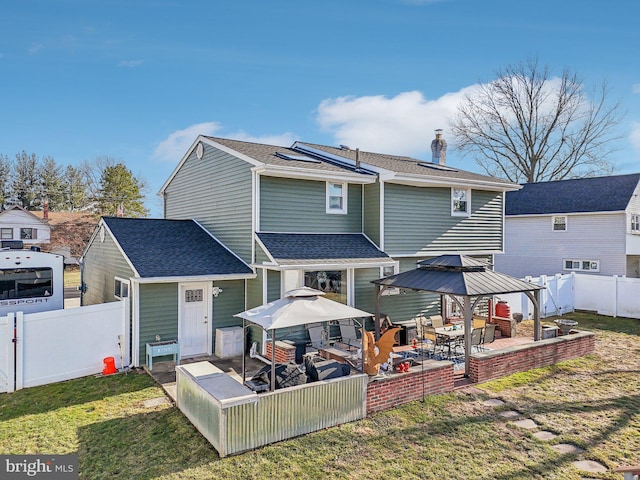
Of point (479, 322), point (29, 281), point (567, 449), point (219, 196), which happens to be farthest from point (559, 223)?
point (29, 281)

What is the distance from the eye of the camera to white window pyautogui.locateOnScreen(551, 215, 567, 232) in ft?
77.5

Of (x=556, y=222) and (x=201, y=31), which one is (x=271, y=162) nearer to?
(x=201, y=31)

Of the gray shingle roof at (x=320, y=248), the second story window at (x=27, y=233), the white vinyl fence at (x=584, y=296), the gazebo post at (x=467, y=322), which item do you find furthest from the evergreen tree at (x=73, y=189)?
the gazebo post at (x=467, y=322)

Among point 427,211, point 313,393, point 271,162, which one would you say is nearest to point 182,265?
point 271,162

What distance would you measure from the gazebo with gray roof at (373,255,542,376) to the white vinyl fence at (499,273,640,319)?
21.0ft

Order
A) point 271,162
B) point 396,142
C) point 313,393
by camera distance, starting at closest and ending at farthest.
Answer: point 313,393
point 271,162
point 396,142

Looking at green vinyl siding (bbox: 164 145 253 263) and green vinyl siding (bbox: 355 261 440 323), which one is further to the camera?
green vinyl siding (bbox: 355 261 440 323)

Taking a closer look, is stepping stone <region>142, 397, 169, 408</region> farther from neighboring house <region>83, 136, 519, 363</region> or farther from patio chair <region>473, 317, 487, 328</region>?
patio chair <region>473, 317, 487, 328</region>

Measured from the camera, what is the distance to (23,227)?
39344mm

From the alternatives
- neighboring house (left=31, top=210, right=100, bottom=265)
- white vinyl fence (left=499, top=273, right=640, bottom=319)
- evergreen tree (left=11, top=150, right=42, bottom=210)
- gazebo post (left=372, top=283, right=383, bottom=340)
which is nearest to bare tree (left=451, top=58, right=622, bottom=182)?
white vinyl fence (left=499, top=273, right=640, bottom=319)

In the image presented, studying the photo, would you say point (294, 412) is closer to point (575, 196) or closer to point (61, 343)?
point (61, 343)

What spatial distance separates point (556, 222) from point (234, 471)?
80.5 feet

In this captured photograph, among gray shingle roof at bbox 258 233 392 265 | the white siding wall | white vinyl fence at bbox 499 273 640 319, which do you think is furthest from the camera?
the white siding wall

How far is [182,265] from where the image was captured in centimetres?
1100
